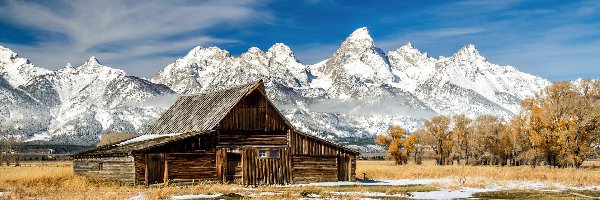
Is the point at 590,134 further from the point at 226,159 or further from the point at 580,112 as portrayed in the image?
the point at 226,159

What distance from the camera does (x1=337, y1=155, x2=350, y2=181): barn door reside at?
4962 cm

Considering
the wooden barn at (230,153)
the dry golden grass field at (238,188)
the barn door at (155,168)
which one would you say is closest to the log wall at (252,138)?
the wooden barn at (230,153)

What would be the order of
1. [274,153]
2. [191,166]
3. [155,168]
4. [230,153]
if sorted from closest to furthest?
[155,168]
[191,166]
[230,153]
[274,153]

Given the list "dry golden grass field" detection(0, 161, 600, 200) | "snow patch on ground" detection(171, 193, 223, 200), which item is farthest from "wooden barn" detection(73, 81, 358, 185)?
"snow patch on ground" detection(171, 193, 223, 200)

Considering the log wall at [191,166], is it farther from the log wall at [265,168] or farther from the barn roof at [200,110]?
the log wall at [265,168]

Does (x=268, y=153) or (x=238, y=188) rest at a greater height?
(x=268, y=153)

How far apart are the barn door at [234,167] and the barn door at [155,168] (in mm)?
4721

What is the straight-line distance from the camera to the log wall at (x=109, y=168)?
4219cm

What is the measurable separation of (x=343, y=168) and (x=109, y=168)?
1700 cm

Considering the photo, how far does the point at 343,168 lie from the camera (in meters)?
49.7

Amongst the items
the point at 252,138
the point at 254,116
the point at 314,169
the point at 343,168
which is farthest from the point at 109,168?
the point at 343,168

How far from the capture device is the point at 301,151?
4781 centimetres

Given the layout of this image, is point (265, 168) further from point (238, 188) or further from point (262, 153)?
point (238, 188)

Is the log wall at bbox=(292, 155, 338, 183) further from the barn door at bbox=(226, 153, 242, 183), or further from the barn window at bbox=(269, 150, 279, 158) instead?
the barn door at bbox=(226, 153, 242, 183)
